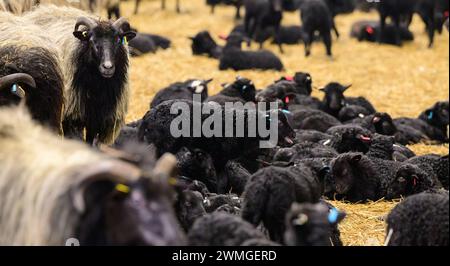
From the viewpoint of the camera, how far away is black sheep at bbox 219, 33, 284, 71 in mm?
16359

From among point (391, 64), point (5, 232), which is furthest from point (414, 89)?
point (5, 232)

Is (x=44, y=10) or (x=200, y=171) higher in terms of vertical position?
(x=44, y=10)

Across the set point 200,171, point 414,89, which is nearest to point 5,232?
point 200,171

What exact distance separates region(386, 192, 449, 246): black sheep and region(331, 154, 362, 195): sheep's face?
3267mm

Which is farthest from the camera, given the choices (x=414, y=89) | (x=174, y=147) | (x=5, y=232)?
(x=414, y=89)

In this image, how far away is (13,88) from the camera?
23.1 ft

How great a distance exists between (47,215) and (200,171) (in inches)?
183

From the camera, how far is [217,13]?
77.6 feet

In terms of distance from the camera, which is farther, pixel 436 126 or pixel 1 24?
pixel 436 126

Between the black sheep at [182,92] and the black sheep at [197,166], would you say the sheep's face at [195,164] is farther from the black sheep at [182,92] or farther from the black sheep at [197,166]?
the black sheep at [182,92]

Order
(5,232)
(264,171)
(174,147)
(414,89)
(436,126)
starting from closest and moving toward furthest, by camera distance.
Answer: (5,232), (264,171), (174,147), (436,126), (414,89)

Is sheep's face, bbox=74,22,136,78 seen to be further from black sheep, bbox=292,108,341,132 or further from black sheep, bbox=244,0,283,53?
black sheep, bbox=244,0,283,53

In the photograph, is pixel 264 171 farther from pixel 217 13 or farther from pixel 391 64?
pixel 217 13

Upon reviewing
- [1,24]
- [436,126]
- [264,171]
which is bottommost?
[436,126]
